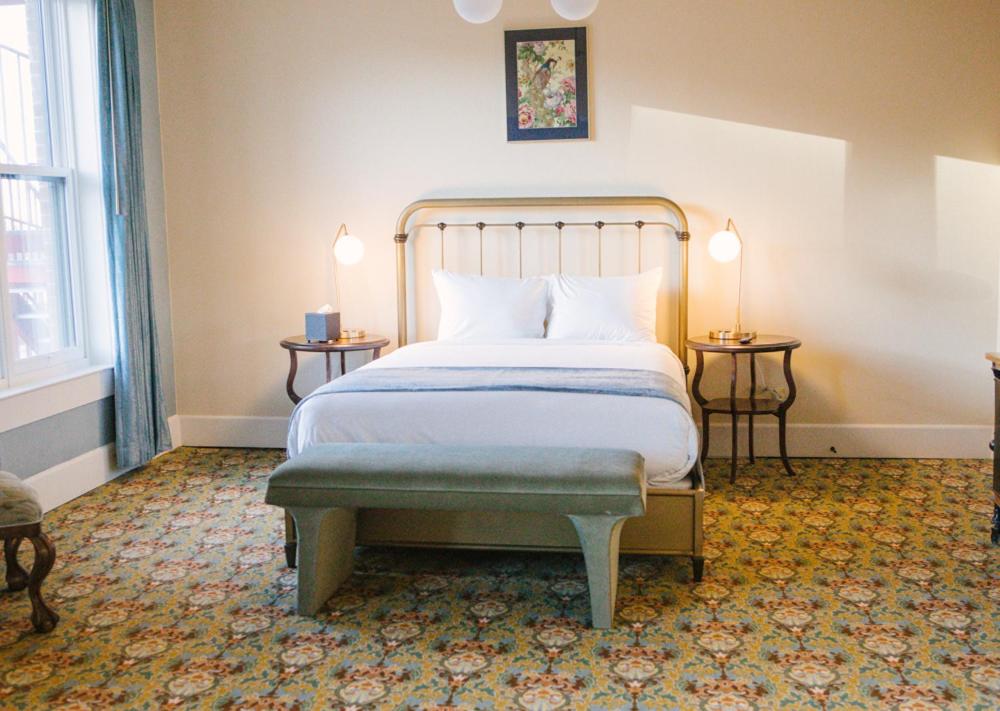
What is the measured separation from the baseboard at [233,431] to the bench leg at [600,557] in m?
2.91

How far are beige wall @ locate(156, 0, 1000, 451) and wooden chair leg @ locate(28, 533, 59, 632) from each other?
2.52 metres

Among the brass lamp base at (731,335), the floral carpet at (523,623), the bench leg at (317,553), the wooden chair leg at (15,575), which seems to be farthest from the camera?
the brass lamp base at (731,335)

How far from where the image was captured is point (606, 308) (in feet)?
15.7

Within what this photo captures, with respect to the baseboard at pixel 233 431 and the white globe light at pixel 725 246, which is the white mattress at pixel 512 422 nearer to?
the white globe light at pixel 725 246

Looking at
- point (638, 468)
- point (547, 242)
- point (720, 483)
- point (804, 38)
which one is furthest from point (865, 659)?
point (804, 38)

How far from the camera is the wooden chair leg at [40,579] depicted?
3002 millimetres

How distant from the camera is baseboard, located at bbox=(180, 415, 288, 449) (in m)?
5.51

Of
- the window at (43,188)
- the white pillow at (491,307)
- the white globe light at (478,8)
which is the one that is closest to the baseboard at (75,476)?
the window at (43,188)

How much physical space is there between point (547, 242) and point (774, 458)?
66.4 inches

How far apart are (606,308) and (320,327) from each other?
1.47 meters

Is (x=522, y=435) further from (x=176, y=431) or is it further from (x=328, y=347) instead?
(x=176, y=431)

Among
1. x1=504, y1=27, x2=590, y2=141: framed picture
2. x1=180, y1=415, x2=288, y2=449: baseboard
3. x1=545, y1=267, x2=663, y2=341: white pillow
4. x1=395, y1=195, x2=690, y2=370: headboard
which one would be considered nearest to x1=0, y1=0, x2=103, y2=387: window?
x1=180, y1=415, x2=288, y2=449: baseboard

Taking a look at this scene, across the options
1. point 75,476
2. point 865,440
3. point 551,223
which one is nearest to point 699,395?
point 865,440

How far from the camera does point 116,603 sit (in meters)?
3.29
